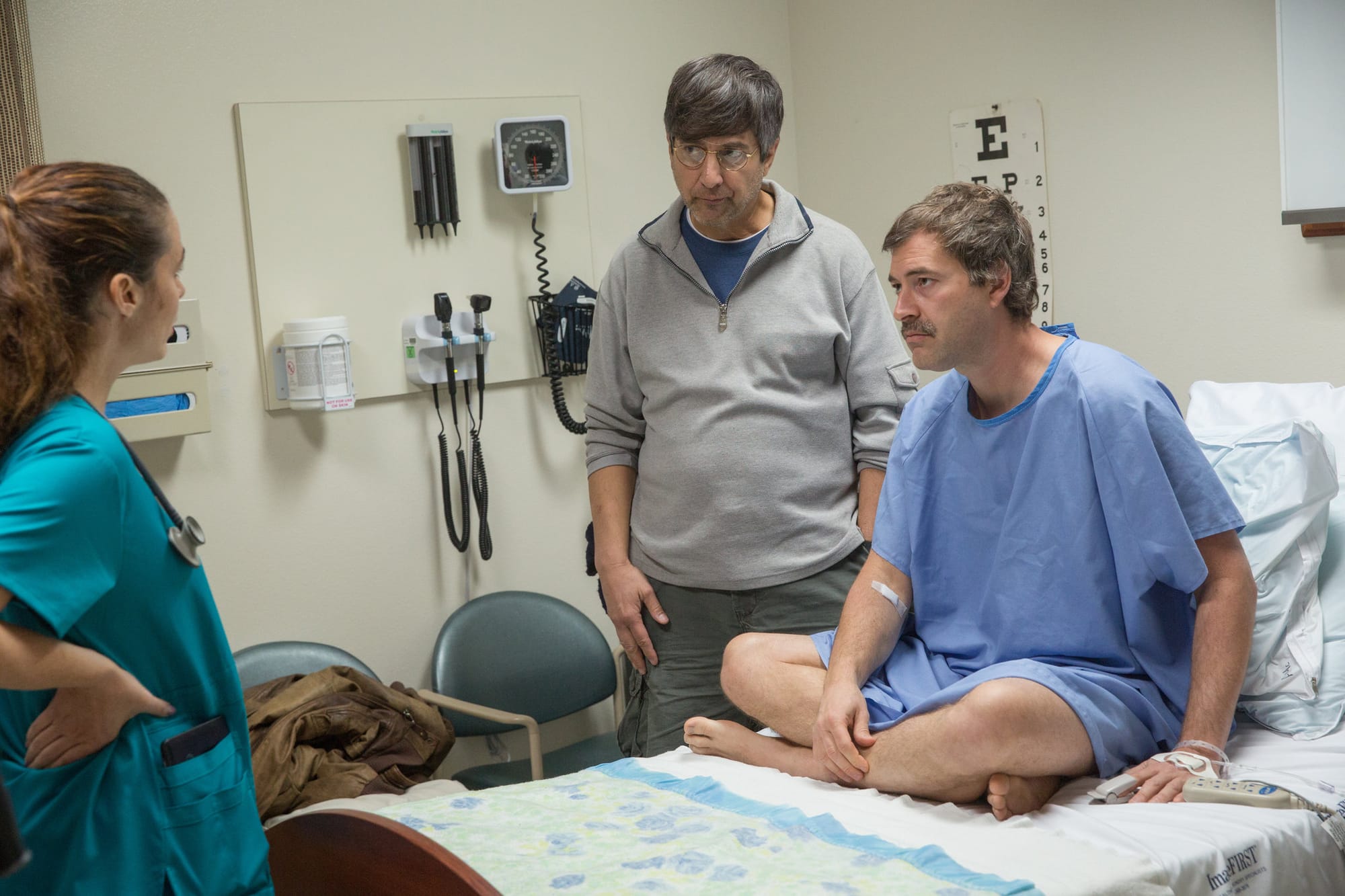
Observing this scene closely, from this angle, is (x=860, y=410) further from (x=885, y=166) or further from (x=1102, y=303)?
(x=885, y=166)

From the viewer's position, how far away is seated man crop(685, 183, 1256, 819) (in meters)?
1.85

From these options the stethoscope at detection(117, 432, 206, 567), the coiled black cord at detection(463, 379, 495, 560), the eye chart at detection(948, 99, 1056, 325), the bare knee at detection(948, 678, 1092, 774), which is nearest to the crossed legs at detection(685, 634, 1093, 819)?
the bare knee at detection(948, 678, 1092, 774)

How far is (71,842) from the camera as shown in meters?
1.27

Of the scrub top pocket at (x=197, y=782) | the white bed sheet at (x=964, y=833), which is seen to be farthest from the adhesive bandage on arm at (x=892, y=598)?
the scrub top pocket at (x=197, y=782)

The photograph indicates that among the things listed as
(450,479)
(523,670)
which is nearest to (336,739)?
(523,670)

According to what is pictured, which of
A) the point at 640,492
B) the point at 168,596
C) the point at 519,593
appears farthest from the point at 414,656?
the point at 168,596

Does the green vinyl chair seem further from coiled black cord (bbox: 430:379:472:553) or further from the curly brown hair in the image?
the curly brown hair

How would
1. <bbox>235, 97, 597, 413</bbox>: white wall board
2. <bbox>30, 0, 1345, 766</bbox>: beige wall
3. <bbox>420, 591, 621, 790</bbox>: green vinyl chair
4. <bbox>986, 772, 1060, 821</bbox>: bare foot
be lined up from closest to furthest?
<bbox>986, 772, 1060, 821</bbox>: bare foot < <bbox>30, 0, 1345, 766</bbox>: beige wall < <bbox>235, 97, 597, 413</bbox>: white wall board < <bbox>420, 591, 621, 790</bbox>: green vinyl chair

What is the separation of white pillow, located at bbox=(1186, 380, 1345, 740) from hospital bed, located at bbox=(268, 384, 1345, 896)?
0.03m

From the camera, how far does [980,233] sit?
1.99m

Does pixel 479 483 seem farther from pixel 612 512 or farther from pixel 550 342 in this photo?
pixel 612 512

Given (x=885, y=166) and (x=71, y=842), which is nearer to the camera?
(x=71, y=842)

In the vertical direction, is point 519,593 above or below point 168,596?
below

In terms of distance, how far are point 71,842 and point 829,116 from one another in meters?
3.23
